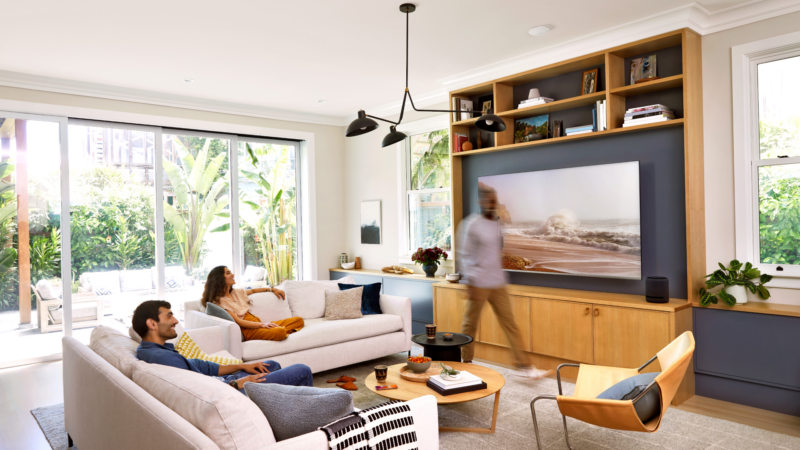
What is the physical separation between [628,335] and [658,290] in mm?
402

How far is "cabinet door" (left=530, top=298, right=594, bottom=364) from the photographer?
3.95 m

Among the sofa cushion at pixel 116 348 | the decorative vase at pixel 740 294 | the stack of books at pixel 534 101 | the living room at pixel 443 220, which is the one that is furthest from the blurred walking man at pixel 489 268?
the sofa cushion at pixel 116 348

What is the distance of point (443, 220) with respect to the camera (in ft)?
19.1

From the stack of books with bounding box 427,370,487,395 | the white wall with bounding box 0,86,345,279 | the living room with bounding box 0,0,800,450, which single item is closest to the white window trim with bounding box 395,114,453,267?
the living room with bounding box 0,0,800,450

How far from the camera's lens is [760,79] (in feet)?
11.7

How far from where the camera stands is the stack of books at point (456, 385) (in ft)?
9.43

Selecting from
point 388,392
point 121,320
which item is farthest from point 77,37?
point 388,392

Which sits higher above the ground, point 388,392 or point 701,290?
point 701,290

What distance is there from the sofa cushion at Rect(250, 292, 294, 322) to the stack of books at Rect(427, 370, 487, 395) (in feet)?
6.67

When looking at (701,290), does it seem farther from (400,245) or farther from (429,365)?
(400,245)

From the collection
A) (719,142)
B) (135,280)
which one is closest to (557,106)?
(719,142)

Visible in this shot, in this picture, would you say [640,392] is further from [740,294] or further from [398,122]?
[398,122]

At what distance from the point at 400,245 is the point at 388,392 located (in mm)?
3503

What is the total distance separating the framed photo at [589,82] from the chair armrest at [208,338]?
3.58 meters
